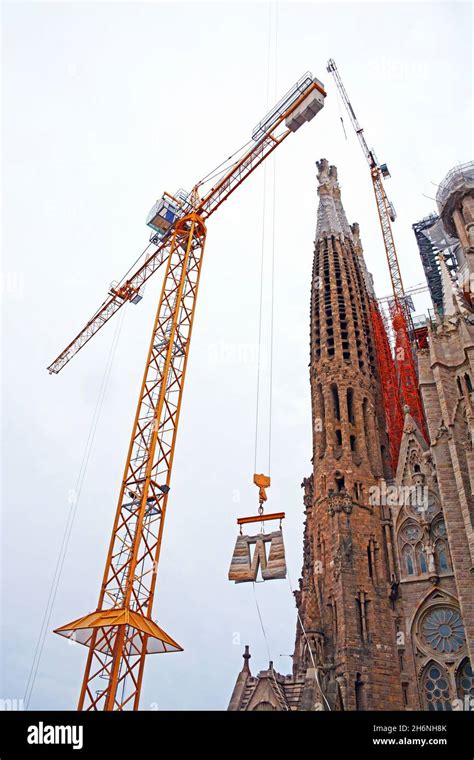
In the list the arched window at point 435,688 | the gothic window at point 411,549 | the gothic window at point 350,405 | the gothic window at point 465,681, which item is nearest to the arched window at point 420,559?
the gothic window at point 411,549

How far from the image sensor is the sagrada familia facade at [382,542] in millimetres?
35000

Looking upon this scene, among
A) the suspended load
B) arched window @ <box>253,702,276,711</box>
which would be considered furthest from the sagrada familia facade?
the suspended load

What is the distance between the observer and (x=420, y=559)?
39625mm

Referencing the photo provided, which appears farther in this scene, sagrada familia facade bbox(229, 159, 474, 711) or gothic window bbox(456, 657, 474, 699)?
sagrada familia facade bbox(229, 159, 474, 711)

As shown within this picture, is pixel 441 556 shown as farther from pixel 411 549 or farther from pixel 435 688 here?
pixel 435 688

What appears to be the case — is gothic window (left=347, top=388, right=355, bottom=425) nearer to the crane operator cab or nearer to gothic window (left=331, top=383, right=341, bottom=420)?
gothic window (left=331, top=383, right=341, bottom=420)

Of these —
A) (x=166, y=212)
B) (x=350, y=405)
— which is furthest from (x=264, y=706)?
(x=166, y=212)

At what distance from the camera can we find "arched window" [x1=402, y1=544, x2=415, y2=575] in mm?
39688

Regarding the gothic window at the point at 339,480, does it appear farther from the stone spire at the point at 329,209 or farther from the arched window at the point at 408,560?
the stone spire at the point at 329,209

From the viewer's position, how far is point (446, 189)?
2387 inches

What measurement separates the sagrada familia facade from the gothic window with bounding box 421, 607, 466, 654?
0.06 metres

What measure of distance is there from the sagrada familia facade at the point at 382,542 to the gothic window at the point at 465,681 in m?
0.06
